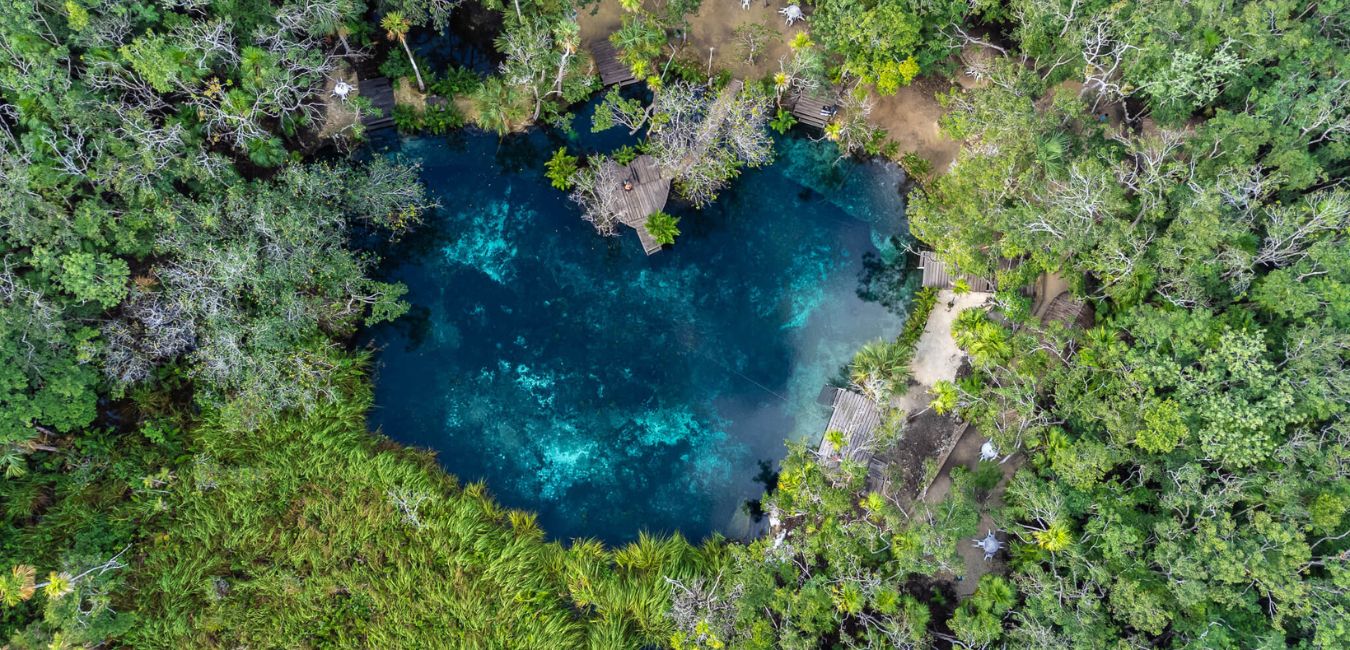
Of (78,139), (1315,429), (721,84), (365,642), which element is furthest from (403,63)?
(1315,429)

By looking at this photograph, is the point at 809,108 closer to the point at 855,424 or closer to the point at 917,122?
the point at 917,122

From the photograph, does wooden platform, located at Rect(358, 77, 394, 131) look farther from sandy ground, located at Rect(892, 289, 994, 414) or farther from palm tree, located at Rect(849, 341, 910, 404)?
sandy ground, located at Rect(892, 289, 994, 414)

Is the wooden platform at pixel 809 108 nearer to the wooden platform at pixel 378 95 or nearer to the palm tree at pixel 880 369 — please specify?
the palm tree at pixel 880 369

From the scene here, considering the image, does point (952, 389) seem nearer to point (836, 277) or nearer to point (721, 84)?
point (836, 277)

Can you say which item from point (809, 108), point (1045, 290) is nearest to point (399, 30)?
point (809, 108)

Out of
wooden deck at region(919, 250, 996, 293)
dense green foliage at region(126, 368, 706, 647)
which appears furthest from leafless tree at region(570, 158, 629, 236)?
wooden deck at region(919, 250, 996, 293)

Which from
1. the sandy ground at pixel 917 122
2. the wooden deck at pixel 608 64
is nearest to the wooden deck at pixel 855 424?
the sandy ground at pixel 917 122
